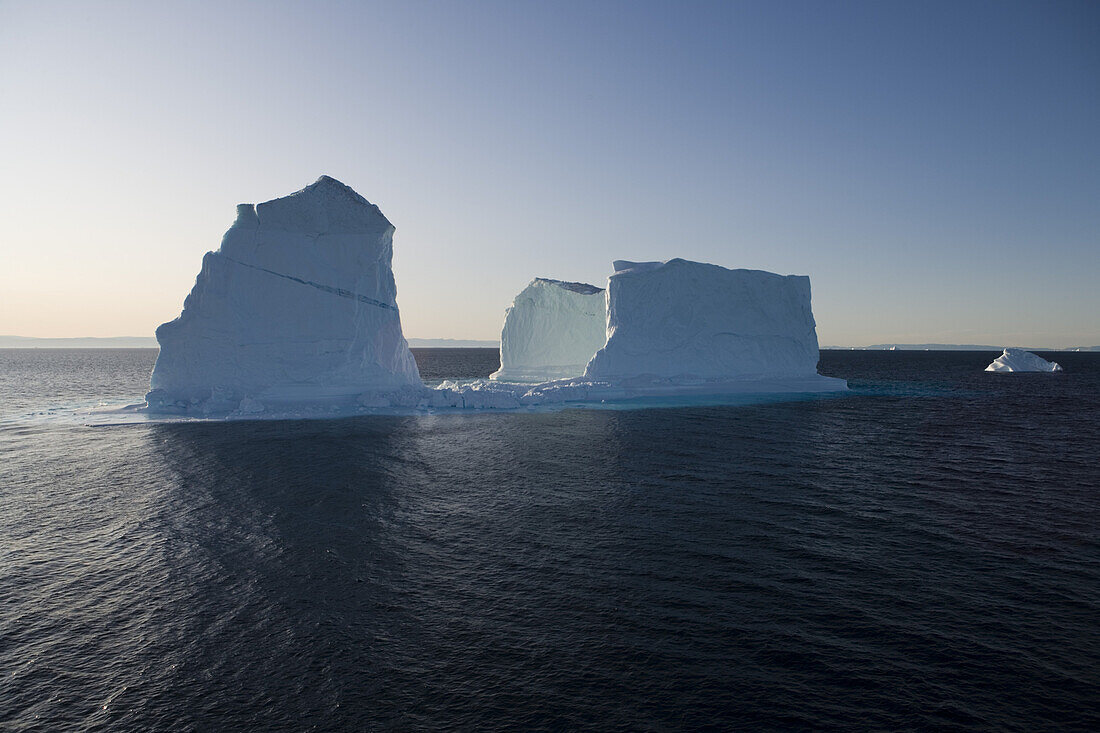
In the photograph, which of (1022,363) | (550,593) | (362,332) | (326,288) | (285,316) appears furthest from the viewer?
(1022,363)

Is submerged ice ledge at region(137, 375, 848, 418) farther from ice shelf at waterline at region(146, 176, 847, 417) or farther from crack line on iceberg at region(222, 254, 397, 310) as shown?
crack line on iceberg at region(222, 254, 397, 310)

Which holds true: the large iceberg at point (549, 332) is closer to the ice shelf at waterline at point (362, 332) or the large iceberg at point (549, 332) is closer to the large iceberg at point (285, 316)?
the ice shelf at waterline at point (362, 332)

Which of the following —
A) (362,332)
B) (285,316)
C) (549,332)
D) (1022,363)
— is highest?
(549,332)

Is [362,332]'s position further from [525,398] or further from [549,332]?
[549,332]

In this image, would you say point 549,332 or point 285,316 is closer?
point 285,316

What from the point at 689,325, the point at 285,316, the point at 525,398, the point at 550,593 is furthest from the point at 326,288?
the point at 550,593
